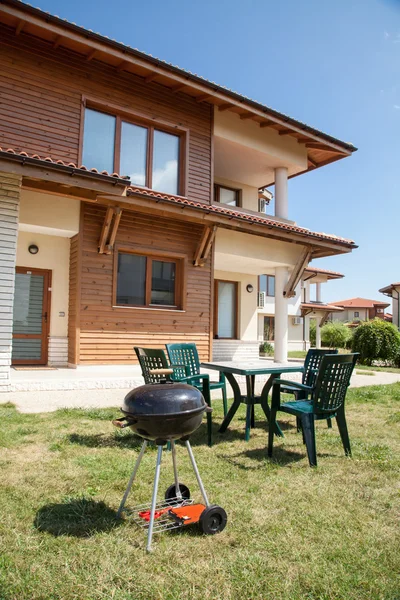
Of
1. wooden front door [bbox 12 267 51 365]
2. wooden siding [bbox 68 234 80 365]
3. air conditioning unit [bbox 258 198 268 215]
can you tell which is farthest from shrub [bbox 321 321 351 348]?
wooden front door [bbox 12 267 51 365]

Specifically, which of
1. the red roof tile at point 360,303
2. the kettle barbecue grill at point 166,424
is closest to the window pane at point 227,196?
the kettle barbecue grill at point 166,424

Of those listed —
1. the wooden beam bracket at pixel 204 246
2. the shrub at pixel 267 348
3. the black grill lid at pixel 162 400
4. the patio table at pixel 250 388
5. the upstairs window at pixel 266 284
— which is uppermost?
the upstairs window at pixel 266 284

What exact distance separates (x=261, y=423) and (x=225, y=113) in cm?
906

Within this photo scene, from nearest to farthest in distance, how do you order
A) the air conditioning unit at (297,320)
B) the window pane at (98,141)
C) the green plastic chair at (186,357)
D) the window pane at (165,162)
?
the green plastic chair at (186,357) → the window pane at (98,141) → the window pane at (165,162) → the air conditioning unit at (297,320)

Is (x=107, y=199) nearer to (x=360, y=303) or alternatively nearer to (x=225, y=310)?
(x=225, y=310)

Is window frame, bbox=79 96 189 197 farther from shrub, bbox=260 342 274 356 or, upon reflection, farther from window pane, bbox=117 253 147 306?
shrub, bbox=260 342 274 356

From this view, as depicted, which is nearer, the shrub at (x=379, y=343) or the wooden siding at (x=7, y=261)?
the wooden siding at (x=7, y=261)

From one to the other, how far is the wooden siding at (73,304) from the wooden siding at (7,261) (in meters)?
1.73

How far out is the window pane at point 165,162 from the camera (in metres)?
10.9

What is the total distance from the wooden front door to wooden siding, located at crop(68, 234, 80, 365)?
0.56 m

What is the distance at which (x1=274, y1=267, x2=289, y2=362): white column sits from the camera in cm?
1322

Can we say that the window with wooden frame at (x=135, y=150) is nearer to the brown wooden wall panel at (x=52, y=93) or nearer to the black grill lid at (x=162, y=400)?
the brown wooden wall panel at (x=52, y=93)

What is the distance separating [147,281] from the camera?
34.5 ft

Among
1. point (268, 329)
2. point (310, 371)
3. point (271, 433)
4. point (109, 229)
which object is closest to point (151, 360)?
point (271, 433)
